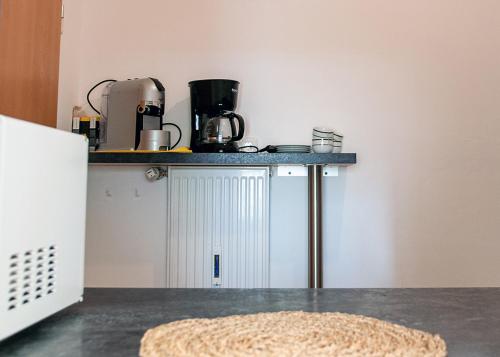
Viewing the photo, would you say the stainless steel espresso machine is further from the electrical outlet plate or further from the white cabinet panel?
the electrical outlet plate

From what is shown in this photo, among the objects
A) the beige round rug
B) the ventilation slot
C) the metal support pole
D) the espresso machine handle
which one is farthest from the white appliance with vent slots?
the metal support pole

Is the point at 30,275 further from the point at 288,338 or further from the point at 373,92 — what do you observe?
the point at 373,92

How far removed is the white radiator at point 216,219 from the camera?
6.55 ft

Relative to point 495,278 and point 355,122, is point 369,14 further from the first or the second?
point 495,278

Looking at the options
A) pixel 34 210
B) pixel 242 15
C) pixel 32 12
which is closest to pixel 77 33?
pixel 32 12

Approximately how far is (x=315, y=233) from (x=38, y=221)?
1555 millimetres

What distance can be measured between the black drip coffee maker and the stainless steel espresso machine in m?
0.17

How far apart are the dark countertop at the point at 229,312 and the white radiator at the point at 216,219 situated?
1202 millimetres

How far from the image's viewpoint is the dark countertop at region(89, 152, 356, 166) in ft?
5.64

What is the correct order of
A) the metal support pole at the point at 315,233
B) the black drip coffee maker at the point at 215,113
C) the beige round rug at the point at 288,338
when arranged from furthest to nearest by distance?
the metal support pole at the point at 315,233 → the black drip coffee maker at the point at 215,113 → the beige round rug at the point at 288,338

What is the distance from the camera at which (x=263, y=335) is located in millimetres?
518

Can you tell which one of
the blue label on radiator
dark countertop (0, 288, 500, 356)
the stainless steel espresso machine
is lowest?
the blue label on radiator

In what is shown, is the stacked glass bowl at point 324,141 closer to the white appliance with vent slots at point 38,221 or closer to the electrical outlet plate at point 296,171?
the electrical outlet plate at point 296,171

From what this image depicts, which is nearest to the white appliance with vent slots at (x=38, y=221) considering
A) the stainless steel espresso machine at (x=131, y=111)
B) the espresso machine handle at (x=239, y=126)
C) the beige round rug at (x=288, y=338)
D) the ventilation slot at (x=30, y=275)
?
→ the ventilation slot at (x=30, y=275)
